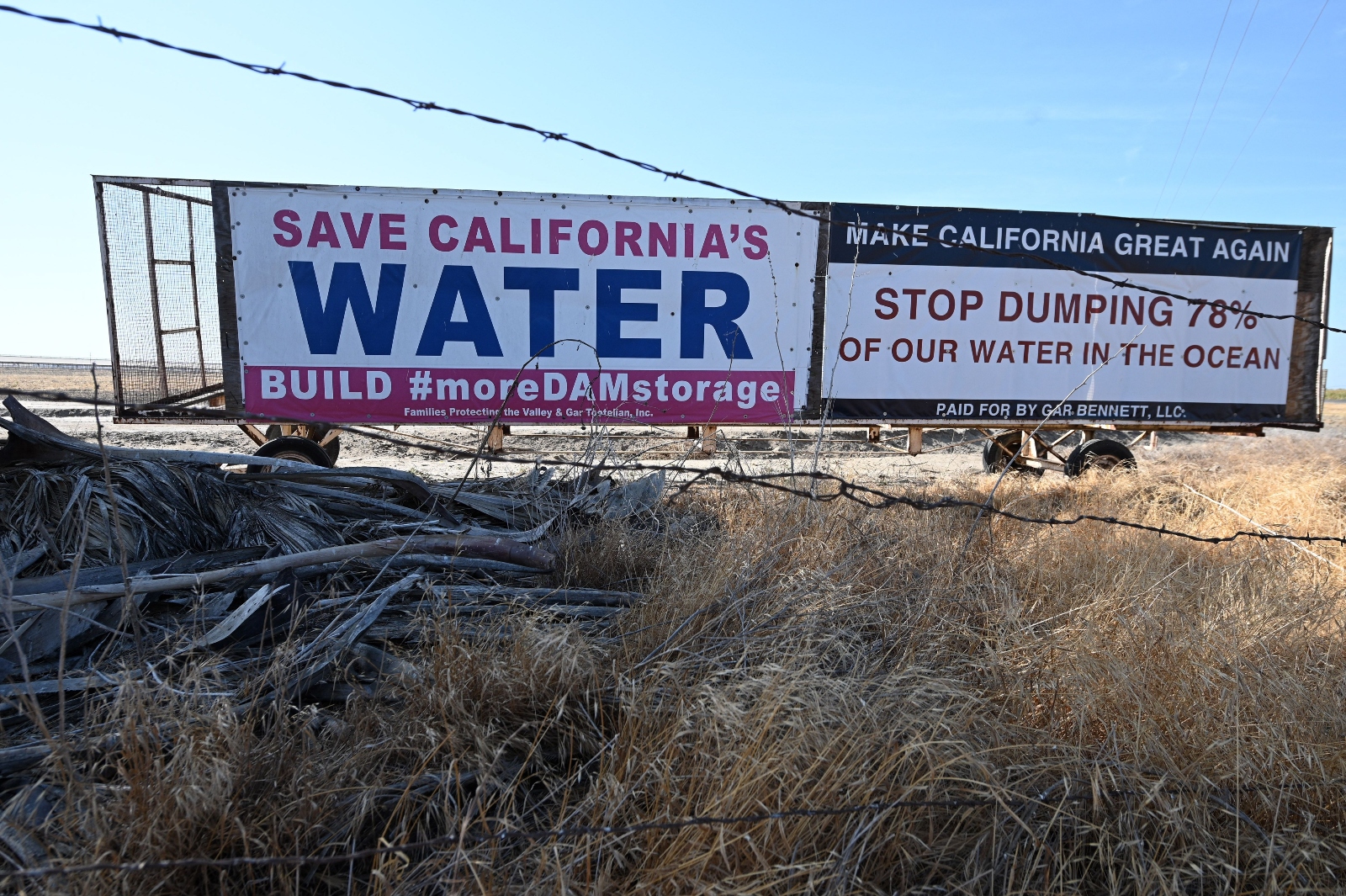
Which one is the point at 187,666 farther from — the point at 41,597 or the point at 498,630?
the point at 498,630

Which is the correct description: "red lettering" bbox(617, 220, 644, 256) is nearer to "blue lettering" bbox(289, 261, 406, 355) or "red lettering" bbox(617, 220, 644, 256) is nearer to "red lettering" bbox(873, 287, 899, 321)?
"blue lettering" bbox(289, 261, 406, 355)

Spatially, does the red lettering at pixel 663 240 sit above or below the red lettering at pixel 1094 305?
above

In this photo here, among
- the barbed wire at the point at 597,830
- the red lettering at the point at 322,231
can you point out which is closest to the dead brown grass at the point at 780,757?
the barbed wire at the point at 597,830

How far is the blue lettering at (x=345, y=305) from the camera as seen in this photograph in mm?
6590

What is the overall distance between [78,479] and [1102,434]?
842 cm

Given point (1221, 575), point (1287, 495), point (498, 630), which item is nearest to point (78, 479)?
point (498, 630)

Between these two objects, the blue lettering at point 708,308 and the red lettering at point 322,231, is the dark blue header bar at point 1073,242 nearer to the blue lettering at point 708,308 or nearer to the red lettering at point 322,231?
the blue lettering at point 708,308

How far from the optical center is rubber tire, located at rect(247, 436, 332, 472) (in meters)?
6.59

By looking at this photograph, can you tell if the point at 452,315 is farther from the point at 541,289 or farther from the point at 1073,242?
the point at 1073,242

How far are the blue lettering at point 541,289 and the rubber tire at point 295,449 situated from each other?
2.05m

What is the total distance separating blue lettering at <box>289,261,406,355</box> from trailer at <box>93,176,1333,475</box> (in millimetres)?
16

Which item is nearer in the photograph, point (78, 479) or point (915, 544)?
point (78, 479)

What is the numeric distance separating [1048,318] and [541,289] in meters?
4.72

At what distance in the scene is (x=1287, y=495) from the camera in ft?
20.0
